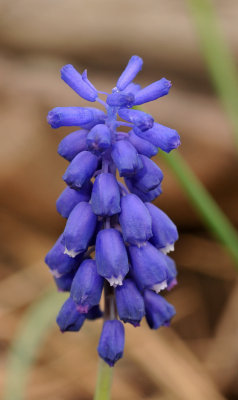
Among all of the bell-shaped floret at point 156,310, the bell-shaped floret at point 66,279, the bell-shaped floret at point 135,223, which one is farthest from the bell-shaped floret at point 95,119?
the bell-shaped floret at point 156,310

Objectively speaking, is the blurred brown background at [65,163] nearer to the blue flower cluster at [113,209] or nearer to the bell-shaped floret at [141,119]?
the blue flower cluster at [113,209]

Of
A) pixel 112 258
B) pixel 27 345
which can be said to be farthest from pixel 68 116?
pixel 27 345

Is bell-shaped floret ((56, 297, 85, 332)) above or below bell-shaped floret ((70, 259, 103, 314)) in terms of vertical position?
below

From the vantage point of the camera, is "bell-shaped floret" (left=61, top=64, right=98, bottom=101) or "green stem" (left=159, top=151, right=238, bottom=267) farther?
"green stem" (left=159, top=151, right=238, bottom=267)

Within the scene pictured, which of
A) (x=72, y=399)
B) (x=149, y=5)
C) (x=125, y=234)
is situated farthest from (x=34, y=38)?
(x=125, y=234)

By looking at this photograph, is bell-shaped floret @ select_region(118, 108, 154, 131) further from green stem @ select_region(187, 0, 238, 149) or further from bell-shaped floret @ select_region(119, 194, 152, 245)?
green stem @ select_region(187, 0, 238, 149)

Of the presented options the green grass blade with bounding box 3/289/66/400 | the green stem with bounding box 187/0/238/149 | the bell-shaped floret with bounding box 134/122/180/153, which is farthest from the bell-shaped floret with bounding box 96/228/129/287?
the green stem with bounding box 187/0/238/149

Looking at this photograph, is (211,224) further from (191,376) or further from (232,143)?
(232,143)
